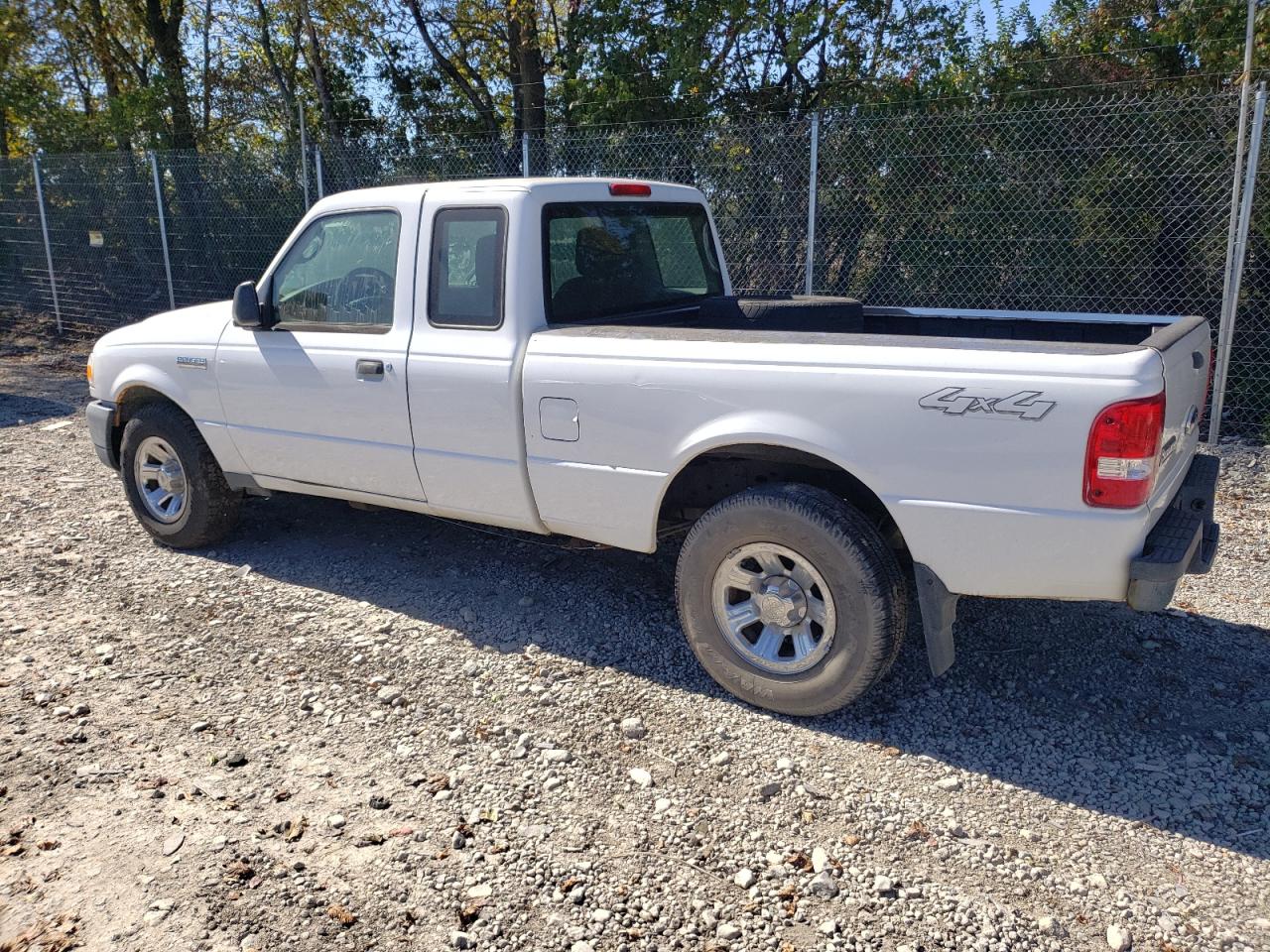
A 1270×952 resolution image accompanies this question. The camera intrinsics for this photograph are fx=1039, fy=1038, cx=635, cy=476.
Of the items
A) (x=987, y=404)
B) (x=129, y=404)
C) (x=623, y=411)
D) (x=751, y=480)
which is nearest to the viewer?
(x=987, y=404)

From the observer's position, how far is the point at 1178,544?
344cm

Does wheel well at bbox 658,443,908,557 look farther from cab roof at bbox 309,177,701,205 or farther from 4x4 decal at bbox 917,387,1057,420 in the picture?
cab roof at bbox 309,177,701,205

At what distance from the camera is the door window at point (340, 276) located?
495 cm

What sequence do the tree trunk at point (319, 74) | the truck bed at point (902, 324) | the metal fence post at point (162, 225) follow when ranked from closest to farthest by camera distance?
the truck bed at point (902, 324)
the metal fence post at point (162, 225)
the tree trunk at point (319, 74)

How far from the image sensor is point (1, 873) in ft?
10.3

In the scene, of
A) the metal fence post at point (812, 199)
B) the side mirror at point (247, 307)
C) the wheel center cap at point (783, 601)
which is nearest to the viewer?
the wheel center cap at point (783, 601)

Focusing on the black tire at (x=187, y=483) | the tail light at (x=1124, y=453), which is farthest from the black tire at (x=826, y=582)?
the black tire at (x=187, y=483)

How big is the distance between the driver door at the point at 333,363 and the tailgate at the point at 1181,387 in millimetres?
3099

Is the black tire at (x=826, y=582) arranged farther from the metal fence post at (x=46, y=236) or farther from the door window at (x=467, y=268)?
the metal fence post at (x=46, y=236)

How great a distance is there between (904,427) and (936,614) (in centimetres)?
69

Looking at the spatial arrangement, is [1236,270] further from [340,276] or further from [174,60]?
[174,60]

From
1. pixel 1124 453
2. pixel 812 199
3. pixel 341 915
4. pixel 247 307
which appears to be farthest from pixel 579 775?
pixel 812 199

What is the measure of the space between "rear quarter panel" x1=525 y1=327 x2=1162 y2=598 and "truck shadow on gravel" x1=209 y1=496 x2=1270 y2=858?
26.0 inches

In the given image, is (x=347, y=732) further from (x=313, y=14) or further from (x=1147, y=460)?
(x=313, y=14)
